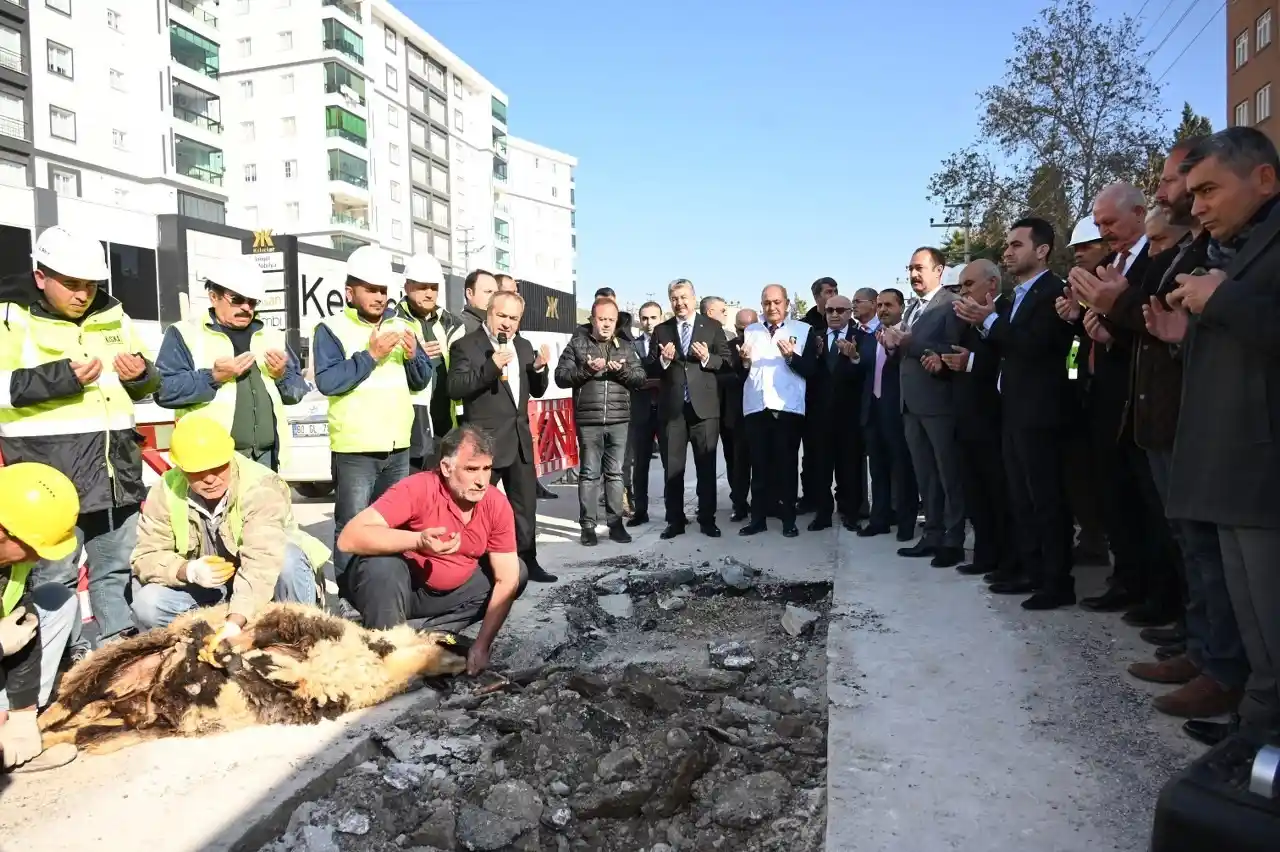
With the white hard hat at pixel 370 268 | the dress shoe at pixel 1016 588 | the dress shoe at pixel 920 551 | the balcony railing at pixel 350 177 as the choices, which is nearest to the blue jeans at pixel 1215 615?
the dress shoe at pixel 1016 588

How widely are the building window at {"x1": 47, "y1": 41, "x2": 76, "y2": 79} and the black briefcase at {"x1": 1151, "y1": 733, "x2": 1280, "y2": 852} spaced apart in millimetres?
43001

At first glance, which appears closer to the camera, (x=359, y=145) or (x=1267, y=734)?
(x=1267, y=734)

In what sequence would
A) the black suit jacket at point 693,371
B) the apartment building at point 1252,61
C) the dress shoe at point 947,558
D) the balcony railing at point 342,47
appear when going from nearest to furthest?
the dress shoe at point 947,558
the black suit jacket at point 693,371
the apartment building at point 1252,61
the balcony railing at point 342,47

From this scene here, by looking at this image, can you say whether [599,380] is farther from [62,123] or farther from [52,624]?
[62,123]

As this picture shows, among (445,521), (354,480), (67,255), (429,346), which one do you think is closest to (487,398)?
(429,346)

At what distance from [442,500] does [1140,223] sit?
3560mm

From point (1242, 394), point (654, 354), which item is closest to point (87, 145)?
point (654, 354)

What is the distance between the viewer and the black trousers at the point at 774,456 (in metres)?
7.21

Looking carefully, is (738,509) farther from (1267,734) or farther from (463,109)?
(463,109)

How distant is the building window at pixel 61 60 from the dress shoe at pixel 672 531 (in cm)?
3846

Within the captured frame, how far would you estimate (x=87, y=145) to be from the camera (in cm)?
3691

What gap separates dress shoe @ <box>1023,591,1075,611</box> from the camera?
4.55m

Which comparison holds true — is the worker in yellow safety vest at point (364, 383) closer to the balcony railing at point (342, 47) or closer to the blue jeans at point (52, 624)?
the blue jeans at point (52, 624)

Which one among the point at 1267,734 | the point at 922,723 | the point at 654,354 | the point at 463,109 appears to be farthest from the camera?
the point at 463,109
